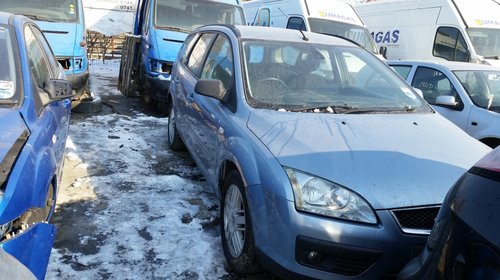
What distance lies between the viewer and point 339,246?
7.84 feet

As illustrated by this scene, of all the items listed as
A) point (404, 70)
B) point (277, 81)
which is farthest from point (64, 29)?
point (404, 70)

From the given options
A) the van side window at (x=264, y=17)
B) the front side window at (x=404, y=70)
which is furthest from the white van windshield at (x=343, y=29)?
the front side window at (x=404, y=70)

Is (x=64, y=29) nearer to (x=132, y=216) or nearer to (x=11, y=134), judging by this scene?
(x=132, y=216)

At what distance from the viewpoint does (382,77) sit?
4039mm

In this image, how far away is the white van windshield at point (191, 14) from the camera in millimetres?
8318

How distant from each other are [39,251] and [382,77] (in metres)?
3.14

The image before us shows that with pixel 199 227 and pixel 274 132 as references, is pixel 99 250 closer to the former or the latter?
pixel 199 227

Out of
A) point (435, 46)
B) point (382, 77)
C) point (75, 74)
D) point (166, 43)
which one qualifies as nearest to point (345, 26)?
point (435, 46)

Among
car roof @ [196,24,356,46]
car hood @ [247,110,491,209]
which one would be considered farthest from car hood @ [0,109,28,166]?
car roof @ [196,24,356,46]

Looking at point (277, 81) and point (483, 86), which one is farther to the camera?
point (483, 86)

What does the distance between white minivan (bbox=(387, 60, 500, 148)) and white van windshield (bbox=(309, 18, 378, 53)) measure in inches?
164

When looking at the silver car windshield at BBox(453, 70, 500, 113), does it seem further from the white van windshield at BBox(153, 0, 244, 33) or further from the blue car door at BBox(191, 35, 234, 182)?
the white van windshield at BBox(153, 0, 244, 33)

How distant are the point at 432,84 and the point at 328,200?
14.5 feet

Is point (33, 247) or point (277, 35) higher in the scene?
point (277, 35)
